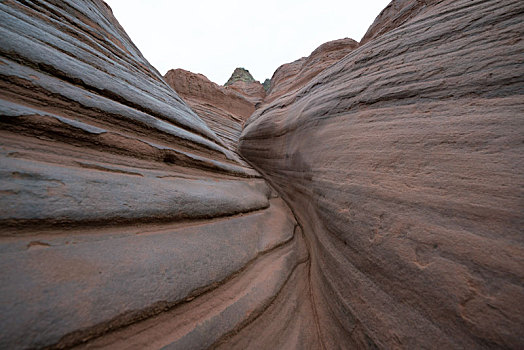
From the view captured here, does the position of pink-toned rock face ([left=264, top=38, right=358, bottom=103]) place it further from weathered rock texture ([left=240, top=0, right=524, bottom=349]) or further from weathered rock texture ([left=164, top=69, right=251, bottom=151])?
weathered rock texture ([left=240, top=0, right=524, bottom=349])

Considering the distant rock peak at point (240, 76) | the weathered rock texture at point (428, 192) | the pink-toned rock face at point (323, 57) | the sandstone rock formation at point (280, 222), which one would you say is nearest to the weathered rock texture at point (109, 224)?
the sandstone rock formation at point (280, 222)

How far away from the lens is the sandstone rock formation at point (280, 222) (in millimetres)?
810

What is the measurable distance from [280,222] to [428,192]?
146 centimetres

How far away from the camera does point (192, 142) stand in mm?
2309

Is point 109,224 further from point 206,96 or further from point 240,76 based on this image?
point 240,76

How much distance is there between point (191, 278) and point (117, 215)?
584mm

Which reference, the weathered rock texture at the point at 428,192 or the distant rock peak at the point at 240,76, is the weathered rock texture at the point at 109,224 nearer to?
the weathered rock texture at the point at 428,192

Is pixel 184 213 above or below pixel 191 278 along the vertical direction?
above

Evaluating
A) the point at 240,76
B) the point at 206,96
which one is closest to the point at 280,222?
the point at 206,96

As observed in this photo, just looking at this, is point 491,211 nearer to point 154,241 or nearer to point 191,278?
point 191,278

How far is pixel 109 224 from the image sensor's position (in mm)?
1069

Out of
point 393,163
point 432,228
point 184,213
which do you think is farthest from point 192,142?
point 432,228

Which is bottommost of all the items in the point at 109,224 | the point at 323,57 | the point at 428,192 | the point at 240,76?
the point at 109,224

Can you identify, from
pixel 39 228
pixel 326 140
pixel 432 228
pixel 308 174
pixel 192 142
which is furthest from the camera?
pixel 192 142
